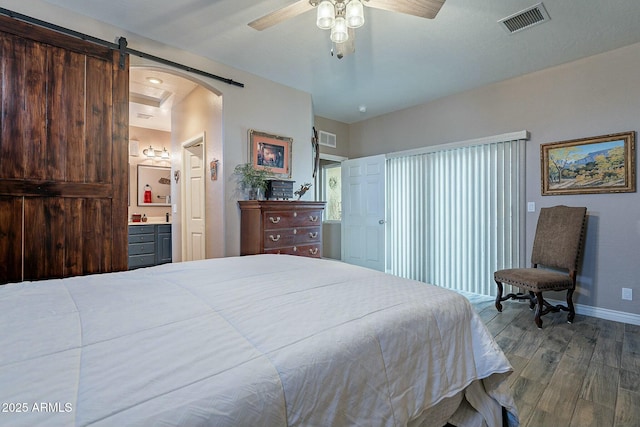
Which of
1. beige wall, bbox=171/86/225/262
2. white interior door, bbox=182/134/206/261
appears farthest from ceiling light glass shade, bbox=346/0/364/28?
white interior door, bbox=182/134/206/261

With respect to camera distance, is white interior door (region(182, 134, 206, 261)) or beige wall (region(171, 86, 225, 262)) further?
white interior door (region(182, 134, 206, 261))

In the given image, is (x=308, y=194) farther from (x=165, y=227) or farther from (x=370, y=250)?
(x=165, y=227)

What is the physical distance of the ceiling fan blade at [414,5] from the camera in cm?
180

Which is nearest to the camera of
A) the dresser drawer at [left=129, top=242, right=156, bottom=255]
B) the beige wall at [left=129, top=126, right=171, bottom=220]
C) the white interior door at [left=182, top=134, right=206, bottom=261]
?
the white interior door at [left=182, top=134, right=206, bottom=261]

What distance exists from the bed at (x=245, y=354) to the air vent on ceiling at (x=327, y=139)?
158 inches

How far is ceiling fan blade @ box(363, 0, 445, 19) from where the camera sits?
70.9 inches

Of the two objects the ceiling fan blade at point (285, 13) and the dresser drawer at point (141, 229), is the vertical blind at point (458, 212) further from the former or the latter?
the dresser drawer at point (141, 229)

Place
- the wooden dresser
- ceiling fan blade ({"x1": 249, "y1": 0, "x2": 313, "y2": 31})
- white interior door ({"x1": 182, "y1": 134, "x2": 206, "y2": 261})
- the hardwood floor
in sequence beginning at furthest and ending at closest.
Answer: white interior door ({"x1": 182, "y1": 134, "x2": 206, "y2": 261})
the wooden dresser
ceiling fan blade ({"x1": 249, "y1": 0, "x2": 313, "y2": 31})
the hardwood floor

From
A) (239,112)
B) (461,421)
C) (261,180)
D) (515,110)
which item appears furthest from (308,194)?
(461,421)

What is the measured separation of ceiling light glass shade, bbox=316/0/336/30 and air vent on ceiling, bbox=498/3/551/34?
5.38 ft

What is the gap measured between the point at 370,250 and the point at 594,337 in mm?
2824

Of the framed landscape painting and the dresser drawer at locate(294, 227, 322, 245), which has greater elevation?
the framed landscape painting

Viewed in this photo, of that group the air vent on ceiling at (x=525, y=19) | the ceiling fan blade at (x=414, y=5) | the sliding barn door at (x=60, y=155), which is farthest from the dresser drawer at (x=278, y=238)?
the air vent on ceiling at (x=525, y=19)

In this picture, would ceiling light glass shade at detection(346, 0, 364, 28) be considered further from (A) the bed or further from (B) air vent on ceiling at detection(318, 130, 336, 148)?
(B) air vent on ceiling at detection(318, 130, 336, 148)
